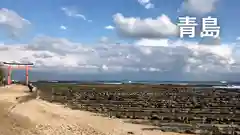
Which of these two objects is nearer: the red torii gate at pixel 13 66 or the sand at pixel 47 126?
the sand at pixel 47 126

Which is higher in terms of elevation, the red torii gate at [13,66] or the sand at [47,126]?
the red torii gate at [13,66]

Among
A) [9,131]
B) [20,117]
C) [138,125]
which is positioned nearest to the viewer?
[9,131]

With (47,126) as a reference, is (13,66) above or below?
above

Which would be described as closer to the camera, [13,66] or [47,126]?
[47,126]

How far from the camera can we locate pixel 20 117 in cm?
2942

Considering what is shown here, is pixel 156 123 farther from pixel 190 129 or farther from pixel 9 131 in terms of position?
pixel 9 131

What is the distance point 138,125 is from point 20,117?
13.2m

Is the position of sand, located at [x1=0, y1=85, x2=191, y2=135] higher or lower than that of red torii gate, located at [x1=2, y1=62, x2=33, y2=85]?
lower

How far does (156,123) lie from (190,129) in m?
4.56

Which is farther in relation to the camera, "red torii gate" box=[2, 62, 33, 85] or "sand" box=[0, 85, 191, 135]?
"red torii gate" box=[2, 62, 33, 85]

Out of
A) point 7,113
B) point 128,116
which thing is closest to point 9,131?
point 7,113

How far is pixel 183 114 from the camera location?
154ft

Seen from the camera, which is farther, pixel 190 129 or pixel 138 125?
pixel 138 125

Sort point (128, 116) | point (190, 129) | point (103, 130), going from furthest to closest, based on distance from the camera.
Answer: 1. point (128, 116)
2. point (190, 129)
3. point (103, 130)
